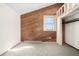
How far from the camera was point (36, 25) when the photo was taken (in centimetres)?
852

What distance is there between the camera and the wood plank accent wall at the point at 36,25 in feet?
27.9

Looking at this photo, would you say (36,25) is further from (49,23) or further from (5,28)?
(5,28)

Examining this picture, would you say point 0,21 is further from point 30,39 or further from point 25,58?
point 30,39

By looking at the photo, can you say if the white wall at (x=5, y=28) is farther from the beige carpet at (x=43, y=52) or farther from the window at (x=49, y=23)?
the window at (x=49, y=23)

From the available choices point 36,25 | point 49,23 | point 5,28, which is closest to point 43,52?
point 5,28

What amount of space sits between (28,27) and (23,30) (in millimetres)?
395

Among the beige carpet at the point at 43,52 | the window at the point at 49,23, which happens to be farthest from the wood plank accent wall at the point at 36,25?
the beige carpet at the point at 43,52

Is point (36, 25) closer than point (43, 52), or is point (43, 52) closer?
point (43, 52)

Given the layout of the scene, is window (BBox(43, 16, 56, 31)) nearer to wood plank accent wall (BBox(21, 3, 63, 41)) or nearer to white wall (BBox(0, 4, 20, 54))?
wood plank accent wall (BBox(21, 3, 63, 41))

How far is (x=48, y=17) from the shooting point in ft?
27.9

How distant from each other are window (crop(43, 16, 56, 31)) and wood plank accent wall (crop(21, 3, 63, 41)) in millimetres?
214

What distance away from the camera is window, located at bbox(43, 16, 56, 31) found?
853cm

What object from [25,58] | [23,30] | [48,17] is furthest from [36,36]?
[25,58]

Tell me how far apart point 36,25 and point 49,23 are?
899mm
